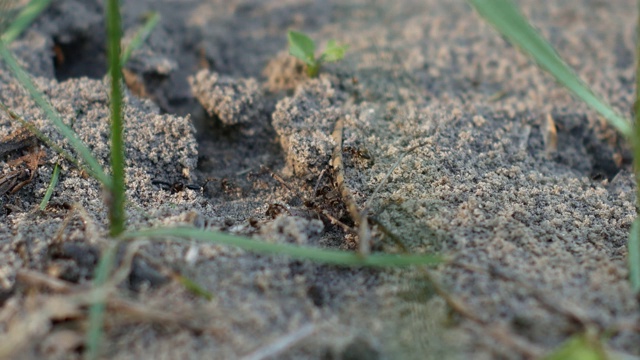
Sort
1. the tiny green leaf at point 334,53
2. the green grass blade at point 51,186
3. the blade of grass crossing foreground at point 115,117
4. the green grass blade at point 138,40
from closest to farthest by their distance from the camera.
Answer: the blade of grass crossing foreground at point 115,117
the green grass blade at point 51,186
the green grass blade at point 138,40
the tiny green leaf at point 334,53

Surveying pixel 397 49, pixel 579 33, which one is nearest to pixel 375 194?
pixel 397 49

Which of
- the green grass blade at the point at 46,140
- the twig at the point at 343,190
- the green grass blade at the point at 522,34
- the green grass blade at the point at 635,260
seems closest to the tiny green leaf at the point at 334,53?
the twig at the point at 343,190

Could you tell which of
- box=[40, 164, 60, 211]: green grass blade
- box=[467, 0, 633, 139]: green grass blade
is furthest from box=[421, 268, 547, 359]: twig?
box=[40, 164, 60, 211]: green grass blade

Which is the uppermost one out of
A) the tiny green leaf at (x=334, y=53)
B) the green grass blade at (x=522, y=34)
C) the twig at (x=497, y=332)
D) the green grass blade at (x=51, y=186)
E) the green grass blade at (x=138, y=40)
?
the green grass blade at (x=138, y=40)

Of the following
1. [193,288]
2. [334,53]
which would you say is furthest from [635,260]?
[334,53]

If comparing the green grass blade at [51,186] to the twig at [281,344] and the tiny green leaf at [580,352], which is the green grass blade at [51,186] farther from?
the tiny green leaf at [580,352]

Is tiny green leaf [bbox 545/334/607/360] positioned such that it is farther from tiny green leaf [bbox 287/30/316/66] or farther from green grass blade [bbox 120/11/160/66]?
tiny green leaf [bbox 287/30/316/66]
